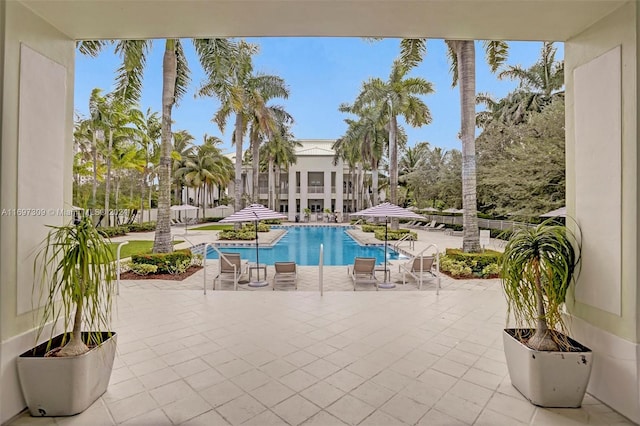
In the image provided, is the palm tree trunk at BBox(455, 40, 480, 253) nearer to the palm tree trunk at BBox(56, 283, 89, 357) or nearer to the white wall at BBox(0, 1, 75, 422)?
the palm tree trunk at BBox(56, 283, 89, 357)

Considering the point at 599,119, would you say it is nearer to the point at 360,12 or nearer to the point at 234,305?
the point at 360,12

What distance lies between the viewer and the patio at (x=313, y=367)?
8.39ft

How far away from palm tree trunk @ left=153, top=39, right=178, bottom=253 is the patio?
3938 millimetres

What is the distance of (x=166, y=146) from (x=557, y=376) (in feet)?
33.7

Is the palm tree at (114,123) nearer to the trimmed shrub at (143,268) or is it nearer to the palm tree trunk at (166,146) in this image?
the palm tree trunk at (166,146)

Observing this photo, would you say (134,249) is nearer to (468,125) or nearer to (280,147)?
(468,125)

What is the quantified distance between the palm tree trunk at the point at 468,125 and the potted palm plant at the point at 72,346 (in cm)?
871

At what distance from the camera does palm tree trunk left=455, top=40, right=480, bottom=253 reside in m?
8.91

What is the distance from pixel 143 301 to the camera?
228 inches

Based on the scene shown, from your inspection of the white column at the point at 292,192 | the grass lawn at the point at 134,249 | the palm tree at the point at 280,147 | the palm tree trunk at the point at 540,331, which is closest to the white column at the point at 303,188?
the white column at the point at 292,192

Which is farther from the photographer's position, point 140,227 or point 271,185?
point 271,185

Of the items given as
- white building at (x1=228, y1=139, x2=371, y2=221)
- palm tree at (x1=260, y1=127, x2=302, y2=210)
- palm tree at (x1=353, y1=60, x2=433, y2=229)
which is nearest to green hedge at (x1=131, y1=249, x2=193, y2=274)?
palm tree at (x1=353, y1=60, x2=433, y2=229)

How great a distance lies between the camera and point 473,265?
866 centimetres

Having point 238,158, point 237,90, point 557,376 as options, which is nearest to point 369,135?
point 238,158
